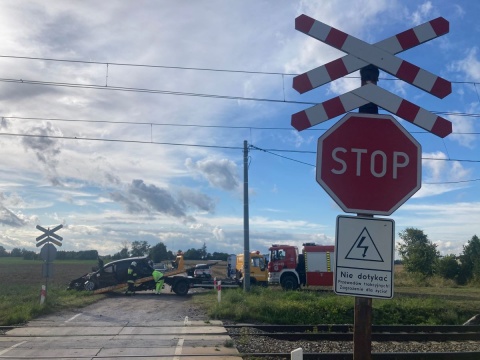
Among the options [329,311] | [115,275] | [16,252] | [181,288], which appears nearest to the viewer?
[329,311]

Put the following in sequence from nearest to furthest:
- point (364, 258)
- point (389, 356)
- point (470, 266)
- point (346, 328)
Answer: point (364, 258)
point (389, 356)
point (346, 328)
point (470, 266)

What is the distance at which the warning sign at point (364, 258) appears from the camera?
3.64m

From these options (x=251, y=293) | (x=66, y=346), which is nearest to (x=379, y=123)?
(x=66, y=346)

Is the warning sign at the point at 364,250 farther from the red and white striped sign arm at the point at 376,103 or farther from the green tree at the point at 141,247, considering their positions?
the green tree at the point at 141,247

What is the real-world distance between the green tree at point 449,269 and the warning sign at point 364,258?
5069 centimetres

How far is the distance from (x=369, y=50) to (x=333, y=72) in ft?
0.97

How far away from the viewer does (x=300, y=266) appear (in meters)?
33.3

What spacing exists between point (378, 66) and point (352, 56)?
0.65 ft

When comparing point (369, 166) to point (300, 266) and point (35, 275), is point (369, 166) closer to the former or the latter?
point (300, 266)

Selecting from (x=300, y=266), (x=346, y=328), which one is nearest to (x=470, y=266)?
(x=300, y=266)

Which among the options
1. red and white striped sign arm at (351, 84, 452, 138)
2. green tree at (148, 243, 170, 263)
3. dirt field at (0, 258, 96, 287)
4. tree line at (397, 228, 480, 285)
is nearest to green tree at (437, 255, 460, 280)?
tree line at (397, 228, 480, 285)

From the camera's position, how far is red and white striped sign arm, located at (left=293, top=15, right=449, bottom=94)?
397cm

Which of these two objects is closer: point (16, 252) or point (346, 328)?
point (346, 328)

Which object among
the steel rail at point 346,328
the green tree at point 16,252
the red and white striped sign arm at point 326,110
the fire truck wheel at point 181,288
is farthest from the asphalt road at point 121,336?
the green tree at point 16,252
